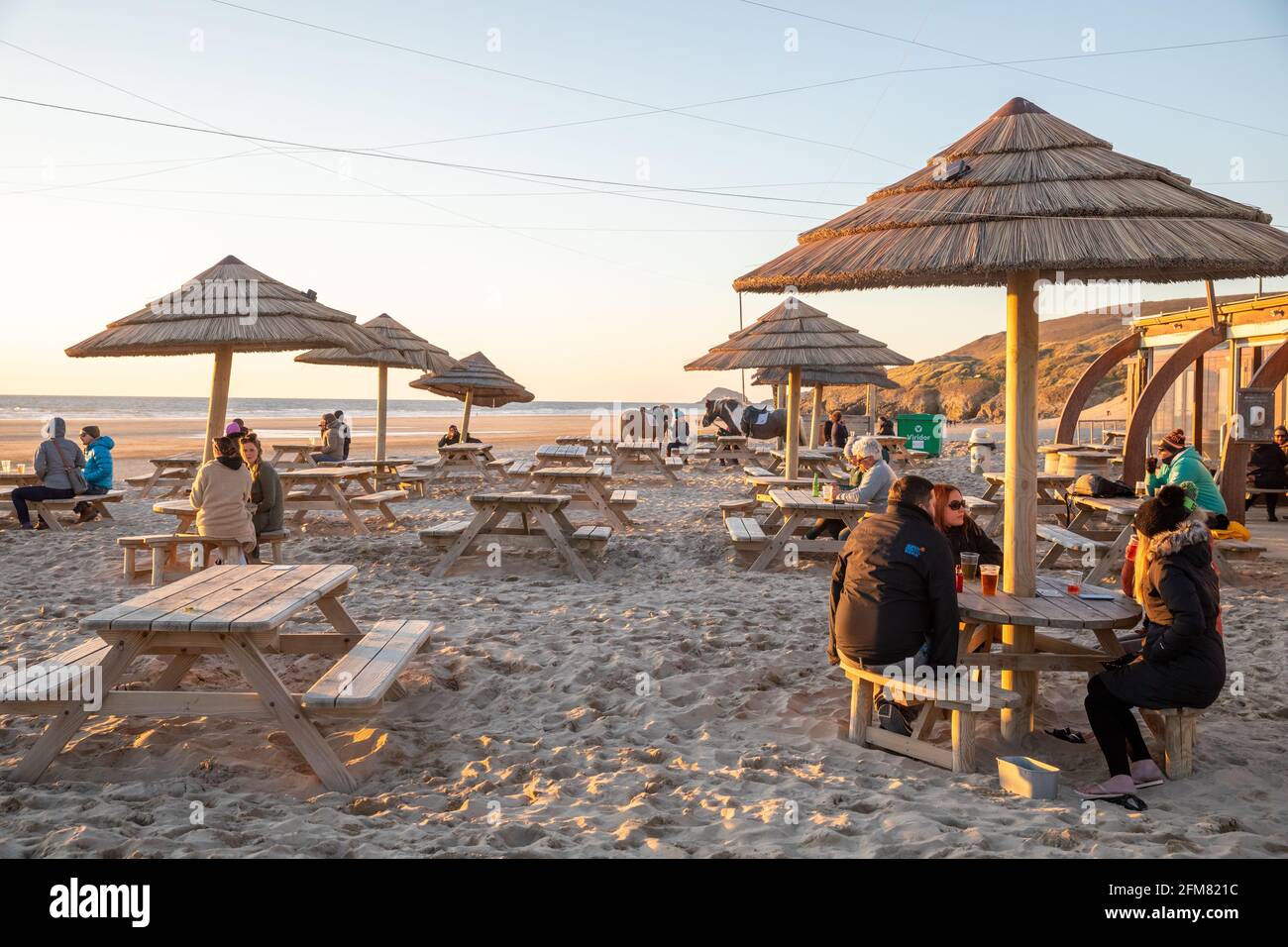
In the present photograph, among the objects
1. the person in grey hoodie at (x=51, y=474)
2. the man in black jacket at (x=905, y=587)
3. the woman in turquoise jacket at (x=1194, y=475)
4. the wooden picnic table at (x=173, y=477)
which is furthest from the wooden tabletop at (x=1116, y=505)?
the wooden picnic table at (x=173, y=477)

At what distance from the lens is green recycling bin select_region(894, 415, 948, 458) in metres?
22.6

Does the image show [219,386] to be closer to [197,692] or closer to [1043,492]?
[197,692]

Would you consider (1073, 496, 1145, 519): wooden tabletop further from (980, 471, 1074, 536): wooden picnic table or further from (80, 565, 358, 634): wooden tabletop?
(80, 565, 358, 634): wooden tabletop

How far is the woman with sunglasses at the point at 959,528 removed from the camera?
4688 mm

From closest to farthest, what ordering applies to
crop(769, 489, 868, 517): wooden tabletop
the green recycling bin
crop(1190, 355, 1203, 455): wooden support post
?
1. crop(769, 489, 868, 517): wooden tabletop
2. crop(1190, 355, 1203, 455): wooden support post
3. the green recycling bin

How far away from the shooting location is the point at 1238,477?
10812 millimetres

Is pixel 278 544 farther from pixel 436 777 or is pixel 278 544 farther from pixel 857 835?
pixel 857 835

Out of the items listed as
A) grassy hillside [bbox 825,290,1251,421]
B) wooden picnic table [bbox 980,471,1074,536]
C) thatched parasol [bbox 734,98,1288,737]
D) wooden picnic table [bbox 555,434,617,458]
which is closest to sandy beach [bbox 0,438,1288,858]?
thatched parasol [bbox 734,98,1288,737]

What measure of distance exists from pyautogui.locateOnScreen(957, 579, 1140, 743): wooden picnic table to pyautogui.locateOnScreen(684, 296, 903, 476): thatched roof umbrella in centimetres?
673

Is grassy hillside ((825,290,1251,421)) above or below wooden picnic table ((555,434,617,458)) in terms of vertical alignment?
above

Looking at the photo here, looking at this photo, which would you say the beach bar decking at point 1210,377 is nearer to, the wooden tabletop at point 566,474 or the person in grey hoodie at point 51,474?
the wooden tabletop at point 566,474

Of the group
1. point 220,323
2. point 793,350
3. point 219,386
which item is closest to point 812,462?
point 793,350

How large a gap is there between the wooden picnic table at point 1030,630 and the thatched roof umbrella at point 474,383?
12091mm
